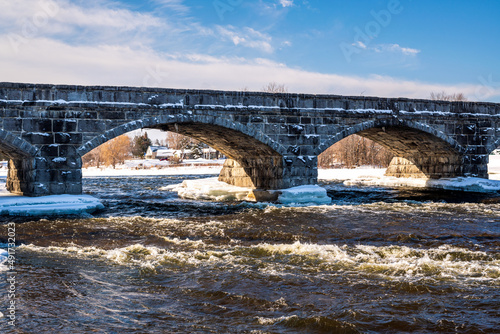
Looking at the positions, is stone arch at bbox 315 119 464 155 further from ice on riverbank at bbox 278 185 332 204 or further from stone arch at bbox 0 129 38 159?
stone arch at bbox 0 129 38 159

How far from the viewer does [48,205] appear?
1822 cm

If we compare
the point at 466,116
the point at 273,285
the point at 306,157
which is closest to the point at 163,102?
the point at 306,157

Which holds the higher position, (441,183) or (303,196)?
(441,183)

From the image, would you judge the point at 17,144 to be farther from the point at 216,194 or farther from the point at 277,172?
the point at 277,172

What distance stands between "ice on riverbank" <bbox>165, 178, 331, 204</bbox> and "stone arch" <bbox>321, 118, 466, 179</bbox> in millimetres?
2780

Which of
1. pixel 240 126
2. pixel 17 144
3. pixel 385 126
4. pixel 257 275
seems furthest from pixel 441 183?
pixel 17 144

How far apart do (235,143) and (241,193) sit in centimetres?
285

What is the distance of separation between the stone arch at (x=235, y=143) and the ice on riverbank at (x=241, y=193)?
0.78m

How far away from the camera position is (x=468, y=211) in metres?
19.4

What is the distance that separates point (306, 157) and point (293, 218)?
659cm

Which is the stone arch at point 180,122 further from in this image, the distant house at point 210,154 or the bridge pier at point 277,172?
the distant house at point 210,154

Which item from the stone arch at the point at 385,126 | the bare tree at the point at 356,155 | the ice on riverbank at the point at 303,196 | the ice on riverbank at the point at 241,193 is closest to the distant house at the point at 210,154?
the bare tree at the point at 356,155

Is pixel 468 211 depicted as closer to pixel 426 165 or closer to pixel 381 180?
pixel 426 165

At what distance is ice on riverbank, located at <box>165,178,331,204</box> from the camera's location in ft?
73.3
